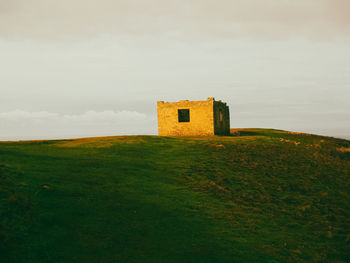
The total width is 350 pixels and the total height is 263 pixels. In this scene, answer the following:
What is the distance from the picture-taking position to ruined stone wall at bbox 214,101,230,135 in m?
46.1

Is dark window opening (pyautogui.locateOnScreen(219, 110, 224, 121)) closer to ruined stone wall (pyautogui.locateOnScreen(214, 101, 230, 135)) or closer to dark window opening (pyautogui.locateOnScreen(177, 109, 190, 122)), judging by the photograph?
ruined stone wall (pyautogui.locateOnScreen(214, 101, 230, 135))

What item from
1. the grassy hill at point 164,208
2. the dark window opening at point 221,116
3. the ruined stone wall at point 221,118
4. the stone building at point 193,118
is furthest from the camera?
the dark window opening at point 221,116

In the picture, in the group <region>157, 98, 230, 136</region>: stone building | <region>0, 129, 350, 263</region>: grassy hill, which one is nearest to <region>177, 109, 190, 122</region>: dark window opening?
<region>157, 98, 230, 136</region>: stone building

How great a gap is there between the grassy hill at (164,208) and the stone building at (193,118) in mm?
16293

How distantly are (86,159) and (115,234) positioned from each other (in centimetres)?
1172

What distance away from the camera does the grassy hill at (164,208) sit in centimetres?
1278

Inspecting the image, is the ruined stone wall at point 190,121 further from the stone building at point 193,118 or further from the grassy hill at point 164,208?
the grassy hill at point 164,208

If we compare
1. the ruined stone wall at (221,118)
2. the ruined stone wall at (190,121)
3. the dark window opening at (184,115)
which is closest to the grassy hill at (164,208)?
the ruined stone wall at (190,121)

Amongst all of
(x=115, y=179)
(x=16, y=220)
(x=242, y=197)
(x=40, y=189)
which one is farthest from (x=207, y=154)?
(x=16, y=220)

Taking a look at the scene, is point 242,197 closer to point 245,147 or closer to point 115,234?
point 115,234

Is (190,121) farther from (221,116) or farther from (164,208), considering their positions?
(164,208)

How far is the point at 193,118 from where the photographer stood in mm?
46031

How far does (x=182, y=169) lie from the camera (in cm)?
2472

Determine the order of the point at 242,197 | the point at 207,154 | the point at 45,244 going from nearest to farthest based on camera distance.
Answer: the point at 45,244, the point at 242,197, the point at 207,154
